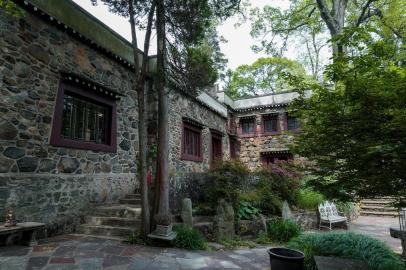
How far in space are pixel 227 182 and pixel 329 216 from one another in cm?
432

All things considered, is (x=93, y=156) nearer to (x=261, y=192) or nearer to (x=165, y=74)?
(x=165, y=74)

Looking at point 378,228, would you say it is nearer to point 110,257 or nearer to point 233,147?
point 110,257

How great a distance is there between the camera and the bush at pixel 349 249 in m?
3.95

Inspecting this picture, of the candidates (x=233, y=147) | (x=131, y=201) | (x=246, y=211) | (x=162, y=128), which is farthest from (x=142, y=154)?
(x=233, y=147)

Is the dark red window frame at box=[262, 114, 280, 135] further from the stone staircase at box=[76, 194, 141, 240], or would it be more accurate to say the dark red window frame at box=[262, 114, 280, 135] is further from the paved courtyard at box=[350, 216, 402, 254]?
the stone staircase at box=[76, 194, 141, 240]

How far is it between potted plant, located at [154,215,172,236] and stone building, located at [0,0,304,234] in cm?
104

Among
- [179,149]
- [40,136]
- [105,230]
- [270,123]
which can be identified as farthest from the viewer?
[270,123]

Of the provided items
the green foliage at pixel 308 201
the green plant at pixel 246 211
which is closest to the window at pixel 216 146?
the green foliage at pixel 308 201

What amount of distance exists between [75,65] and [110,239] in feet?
14.0

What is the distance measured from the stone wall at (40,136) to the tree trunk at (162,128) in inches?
82.9

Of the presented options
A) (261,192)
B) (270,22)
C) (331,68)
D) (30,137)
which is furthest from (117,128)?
(270,22)

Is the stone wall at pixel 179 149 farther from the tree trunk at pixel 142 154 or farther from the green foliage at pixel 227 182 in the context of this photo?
the tree trunk at pixel 142 154

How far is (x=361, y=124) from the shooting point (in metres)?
2.92

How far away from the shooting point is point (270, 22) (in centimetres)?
1486
